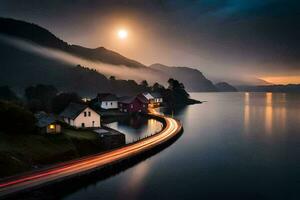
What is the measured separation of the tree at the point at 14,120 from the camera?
164 feet

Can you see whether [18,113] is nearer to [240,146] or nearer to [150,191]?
[150,191]

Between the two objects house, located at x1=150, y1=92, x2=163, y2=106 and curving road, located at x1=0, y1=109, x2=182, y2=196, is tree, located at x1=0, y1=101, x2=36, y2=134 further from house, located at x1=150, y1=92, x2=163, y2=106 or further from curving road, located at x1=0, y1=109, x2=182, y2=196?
house, located at x1=150, y1=92, x2=163, y2=106

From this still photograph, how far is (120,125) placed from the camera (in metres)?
97.4

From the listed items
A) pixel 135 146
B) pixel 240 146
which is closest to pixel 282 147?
pixel 240 146

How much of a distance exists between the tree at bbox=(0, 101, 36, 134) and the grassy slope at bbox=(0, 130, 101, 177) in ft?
4.89

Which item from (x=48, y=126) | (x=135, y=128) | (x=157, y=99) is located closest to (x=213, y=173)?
(x=48, y=126)

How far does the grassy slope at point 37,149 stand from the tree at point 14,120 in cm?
149

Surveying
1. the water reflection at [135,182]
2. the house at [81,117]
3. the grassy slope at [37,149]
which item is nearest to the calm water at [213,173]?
the water reflection at [135,182]

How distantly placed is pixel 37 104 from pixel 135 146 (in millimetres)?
54846

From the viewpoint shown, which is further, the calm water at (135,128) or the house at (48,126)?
the calm water at (135,128)

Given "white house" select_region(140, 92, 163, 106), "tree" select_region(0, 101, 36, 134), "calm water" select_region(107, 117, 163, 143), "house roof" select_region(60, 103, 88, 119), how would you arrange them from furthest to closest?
1. "white house" select_region(140, 92, 163, 106)
2. "calm water" select_region(107, 117, 163, 143)
3. "house roof" select_region(60, 103, 88, 119)
4. "tree" select_region(0, 101, 36, 134)

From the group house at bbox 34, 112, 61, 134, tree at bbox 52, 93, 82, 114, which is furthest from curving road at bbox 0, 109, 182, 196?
tree at bbox 52, 93, 82, 114

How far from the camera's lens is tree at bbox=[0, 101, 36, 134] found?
164 ft

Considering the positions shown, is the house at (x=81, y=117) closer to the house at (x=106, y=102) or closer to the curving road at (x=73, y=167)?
the curving road at (x=73, y=167)
